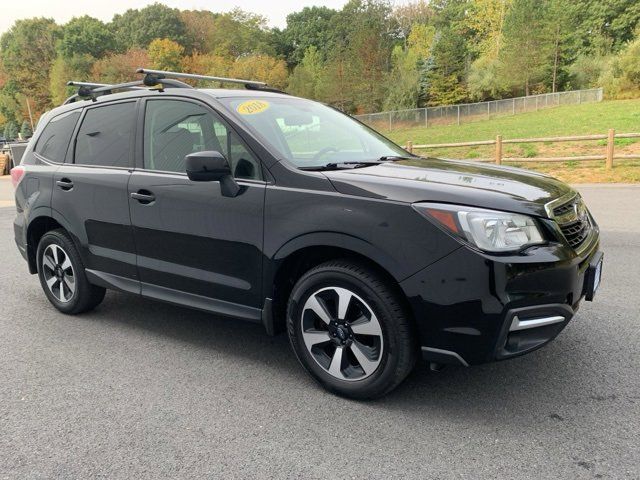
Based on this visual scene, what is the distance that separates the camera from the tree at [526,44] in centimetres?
4972

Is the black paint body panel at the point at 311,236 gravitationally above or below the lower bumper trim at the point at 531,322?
above

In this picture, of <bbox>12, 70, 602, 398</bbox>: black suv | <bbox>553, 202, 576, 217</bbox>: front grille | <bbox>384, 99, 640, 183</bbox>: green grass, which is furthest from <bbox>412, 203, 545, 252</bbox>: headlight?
<bbox>384, 99, 640, 183</bbox>: green grass

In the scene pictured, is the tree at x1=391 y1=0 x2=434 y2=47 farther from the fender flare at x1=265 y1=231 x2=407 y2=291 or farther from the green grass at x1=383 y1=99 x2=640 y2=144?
the fender flare at x1=265 y1=231 x2=407 y2=291

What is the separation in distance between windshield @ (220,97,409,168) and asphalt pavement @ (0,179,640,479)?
1359mm

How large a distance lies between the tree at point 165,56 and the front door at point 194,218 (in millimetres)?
61608

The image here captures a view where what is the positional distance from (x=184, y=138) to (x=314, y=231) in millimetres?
1285

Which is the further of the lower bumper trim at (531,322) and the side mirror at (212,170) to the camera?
the side mirror at (212,170)

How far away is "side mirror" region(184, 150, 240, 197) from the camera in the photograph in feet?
10.0

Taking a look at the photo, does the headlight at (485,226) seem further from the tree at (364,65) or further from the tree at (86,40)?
the tree at (86,40)

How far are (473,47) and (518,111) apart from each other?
58.9 ft

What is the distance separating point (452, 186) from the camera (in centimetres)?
276

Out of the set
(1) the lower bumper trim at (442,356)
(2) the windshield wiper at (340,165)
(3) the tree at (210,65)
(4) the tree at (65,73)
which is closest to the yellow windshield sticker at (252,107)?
(2) the windshield wiper at (340,165)

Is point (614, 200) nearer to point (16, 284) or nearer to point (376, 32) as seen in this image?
point (16, 284)

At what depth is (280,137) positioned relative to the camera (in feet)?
10.9
